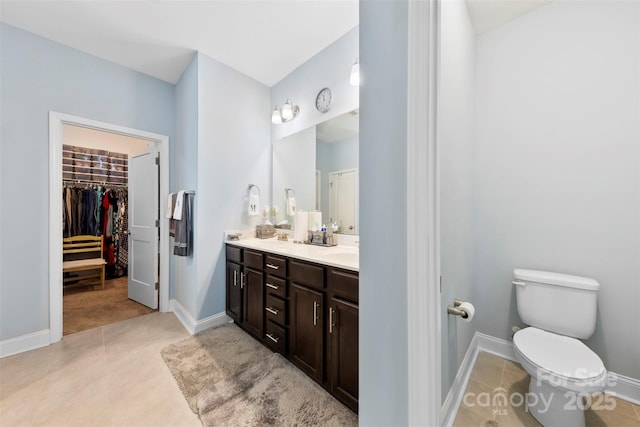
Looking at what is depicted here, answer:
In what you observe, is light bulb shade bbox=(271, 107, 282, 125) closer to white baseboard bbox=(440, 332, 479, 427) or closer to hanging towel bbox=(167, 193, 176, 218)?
hanging towel bbox=(167, 193, 176, 218)

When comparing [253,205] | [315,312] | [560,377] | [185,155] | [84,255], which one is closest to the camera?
[560,377]

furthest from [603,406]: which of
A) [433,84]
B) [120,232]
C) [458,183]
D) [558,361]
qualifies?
[120,232]

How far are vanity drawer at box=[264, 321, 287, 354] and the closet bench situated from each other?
3226mm

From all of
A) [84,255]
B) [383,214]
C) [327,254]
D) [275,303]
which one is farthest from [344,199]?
[84,255]

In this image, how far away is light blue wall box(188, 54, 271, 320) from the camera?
2.32m

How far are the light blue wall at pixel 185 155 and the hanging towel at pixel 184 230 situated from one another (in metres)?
0.10

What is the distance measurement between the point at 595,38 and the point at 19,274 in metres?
4.63

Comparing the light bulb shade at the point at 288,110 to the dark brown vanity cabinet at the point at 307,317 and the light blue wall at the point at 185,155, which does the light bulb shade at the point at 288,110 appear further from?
the dark brown vanity cabinet at the point at 307,317

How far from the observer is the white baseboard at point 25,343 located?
6.26 ft

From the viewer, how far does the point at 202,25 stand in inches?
77.5

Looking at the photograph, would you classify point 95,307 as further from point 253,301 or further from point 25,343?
point 253,301

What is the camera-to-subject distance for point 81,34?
81.4 inches

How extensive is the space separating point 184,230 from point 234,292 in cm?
80

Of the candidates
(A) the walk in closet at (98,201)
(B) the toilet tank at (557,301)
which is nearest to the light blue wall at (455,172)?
(B) the toilet tank at (557,301)
